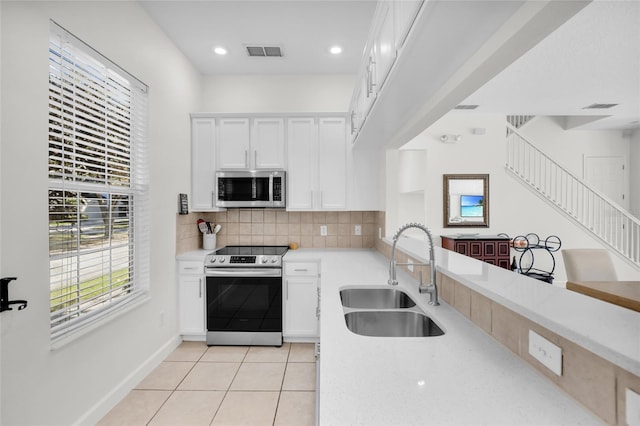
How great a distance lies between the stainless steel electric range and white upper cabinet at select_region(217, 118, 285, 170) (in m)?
0.99

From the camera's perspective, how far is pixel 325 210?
3.31 meters

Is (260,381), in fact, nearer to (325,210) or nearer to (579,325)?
(325,210)

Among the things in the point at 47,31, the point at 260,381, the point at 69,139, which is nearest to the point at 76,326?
the point at 69,139

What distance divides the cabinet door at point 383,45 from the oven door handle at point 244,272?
1945 mm

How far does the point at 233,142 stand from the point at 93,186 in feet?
5.17

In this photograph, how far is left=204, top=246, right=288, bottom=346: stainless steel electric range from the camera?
295 centimetres

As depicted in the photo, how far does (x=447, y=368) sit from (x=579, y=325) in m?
0.35

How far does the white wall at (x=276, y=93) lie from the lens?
3.52 metres

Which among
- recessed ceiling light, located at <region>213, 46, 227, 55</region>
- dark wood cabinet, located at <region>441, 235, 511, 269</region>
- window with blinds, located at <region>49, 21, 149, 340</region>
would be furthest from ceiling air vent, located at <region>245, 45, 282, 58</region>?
dark wood cabinet, located at <region>441, 235, 511, 269</region>

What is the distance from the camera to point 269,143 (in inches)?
129

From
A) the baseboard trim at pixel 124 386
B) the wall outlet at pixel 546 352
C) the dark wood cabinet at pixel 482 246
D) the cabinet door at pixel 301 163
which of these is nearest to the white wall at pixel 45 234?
the baseboard trim at pixel 124 386

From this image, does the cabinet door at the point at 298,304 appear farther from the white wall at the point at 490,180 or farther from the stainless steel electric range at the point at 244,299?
the white wall at the point at 490,180

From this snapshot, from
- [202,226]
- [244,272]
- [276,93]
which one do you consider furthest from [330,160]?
[202,226]

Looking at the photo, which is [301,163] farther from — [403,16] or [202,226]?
[403,16]
